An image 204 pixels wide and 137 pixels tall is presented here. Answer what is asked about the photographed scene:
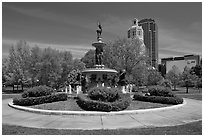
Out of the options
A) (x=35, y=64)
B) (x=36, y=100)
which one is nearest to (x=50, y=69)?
(x=35, y=64)

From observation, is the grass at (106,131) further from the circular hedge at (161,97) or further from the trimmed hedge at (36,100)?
the circular hedge at (161,97)

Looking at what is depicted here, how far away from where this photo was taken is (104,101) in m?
12.7

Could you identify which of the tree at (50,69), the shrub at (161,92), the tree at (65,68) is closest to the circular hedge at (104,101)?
the shrub at (161,92)

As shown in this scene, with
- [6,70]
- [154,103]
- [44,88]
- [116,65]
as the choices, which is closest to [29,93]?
[44,88]

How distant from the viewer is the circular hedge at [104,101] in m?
11.8

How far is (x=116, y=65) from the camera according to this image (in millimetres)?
41906

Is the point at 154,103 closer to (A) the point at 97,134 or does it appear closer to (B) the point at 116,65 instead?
(A) the point at 97,134

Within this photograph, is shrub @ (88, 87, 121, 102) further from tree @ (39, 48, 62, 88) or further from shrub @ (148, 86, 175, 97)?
tree @ (39, 48, 62, 88)

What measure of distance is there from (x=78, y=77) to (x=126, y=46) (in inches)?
826

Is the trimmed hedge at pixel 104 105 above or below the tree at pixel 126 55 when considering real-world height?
below

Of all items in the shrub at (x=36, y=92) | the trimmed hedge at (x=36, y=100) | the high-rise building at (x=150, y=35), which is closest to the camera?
the trimmed hedge at (x=36, y=100)

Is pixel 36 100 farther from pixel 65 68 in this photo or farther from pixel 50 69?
pixel 65 68

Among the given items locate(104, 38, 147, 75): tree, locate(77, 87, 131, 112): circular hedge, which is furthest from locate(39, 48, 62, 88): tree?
locate(77, 87, 131, 112): circular hedge

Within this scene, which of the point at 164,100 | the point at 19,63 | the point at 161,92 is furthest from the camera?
the point at 19,63
